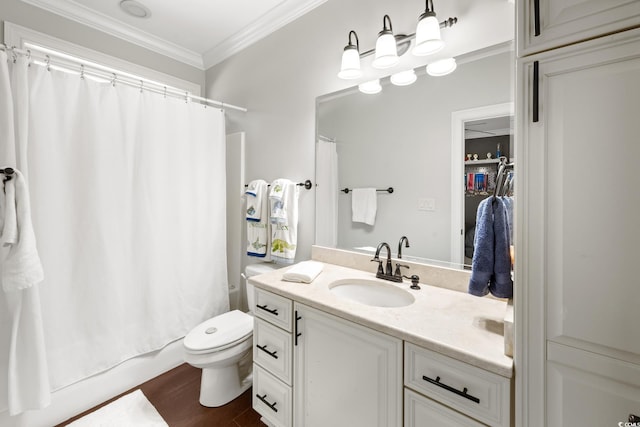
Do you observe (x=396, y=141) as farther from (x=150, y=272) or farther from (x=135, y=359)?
(x=135, y=359)

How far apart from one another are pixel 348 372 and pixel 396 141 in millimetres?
1165

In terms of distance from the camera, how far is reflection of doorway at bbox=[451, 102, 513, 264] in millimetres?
1163

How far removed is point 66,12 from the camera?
191cm

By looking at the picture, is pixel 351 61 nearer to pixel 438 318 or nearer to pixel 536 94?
pixel 536 94

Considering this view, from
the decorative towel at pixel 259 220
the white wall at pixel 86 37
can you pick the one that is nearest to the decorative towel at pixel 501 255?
the decorative towel at pixel 259 220

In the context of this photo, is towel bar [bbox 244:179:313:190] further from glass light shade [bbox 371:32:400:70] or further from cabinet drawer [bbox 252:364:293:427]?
cabinet drawer [bbox 252:364:293:427]

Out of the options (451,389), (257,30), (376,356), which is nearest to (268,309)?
(376,356)

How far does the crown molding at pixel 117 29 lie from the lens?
1.87 m

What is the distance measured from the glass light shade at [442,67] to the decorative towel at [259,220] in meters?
1.33

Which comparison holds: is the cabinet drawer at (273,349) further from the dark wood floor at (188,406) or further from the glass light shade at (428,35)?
the glass light shade at (428,35)

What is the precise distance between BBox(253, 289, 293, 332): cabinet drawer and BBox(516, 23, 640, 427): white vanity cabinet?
0.89m

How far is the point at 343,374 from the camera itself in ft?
3.53

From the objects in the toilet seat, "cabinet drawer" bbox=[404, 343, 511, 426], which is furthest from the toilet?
"cabinet drawer" bbox=[404, 343, 511, 426]

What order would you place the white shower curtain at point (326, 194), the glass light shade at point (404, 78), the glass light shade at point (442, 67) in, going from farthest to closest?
the white shower curtain at point (326, 194) → the glass light shade at point (404, 78) → the glass light shade at point (442, 67)
